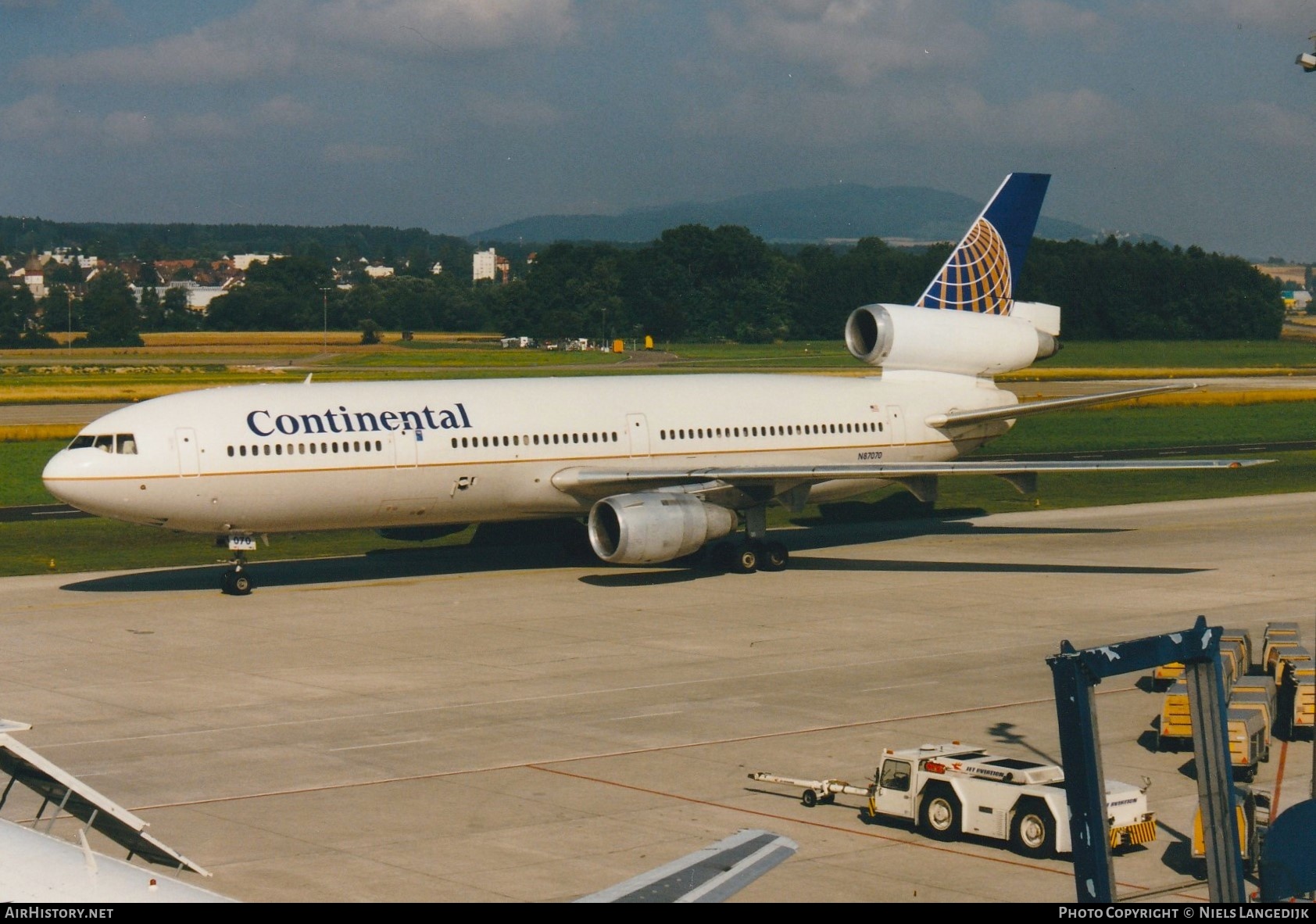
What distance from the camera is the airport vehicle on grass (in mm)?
18734

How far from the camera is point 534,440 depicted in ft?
129

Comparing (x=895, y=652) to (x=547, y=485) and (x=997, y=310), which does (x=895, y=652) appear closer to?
(x=547, y=485)

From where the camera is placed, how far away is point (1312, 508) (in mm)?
52969

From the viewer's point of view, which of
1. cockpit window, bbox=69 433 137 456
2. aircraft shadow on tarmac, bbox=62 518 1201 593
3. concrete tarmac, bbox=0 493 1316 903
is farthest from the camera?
aircraft shadow on tarmac, bbox=62 518 1201 593

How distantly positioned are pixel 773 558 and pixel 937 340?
951cm

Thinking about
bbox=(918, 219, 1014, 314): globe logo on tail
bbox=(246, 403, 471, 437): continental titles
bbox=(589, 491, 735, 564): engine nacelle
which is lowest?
bbox=(589, 491, 735, 564): engine nacelle

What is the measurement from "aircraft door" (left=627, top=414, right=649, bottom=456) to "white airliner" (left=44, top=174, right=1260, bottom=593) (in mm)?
56

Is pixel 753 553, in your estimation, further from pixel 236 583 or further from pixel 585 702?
pixel 585 702

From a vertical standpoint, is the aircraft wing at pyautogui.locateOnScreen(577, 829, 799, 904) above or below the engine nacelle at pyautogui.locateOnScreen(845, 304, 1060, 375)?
below

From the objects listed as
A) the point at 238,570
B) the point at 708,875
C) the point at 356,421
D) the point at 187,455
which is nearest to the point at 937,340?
the point at 356,421

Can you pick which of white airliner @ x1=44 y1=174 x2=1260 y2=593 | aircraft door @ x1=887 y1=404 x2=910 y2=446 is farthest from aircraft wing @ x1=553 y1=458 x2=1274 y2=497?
aircraft door @ x1=887 y1=404 x2=910 y2=446

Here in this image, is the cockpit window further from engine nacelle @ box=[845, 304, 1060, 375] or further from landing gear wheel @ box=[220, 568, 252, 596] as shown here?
engine nacelle @ box=[845, 304, 1060, 375]

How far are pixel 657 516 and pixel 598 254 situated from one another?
160m

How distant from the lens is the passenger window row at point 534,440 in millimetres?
38375
